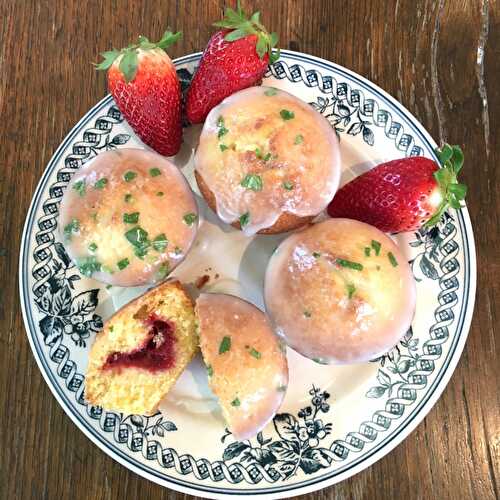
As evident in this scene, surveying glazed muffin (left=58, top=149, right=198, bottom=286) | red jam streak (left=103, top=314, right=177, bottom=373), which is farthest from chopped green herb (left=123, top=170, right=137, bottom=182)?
red jam streak (left=103, top=314, right=177, bottom=373)

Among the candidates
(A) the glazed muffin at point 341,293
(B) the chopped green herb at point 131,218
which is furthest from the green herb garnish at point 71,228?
(A) the glazed muffin at point 341,293

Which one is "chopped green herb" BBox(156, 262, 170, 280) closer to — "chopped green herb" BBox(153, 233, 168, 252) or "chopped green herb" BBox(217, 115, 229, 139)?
"chopped green herb" BBox(153, 233, 168, 252)

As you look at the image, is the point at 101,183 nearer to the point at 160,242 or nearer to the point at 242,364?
the point at 160,242

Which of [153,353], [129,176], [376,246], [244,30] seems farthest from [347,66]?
[153,353]

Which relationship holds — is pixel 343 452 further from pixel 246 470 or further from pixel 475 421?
pixel 475 421

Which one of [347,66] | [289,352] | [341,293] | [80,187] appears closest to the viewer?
[341,293]

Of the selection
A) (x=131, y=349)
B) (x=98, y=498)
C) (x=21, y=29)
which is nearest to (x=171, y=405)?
(x=131, y=349)

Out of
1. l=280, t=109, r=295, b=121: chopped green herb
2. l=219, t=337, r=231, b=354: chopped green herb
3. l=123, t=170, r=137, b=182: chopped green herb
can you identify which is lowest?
l=219, t=337, r=231, b=354: chopped green herb
